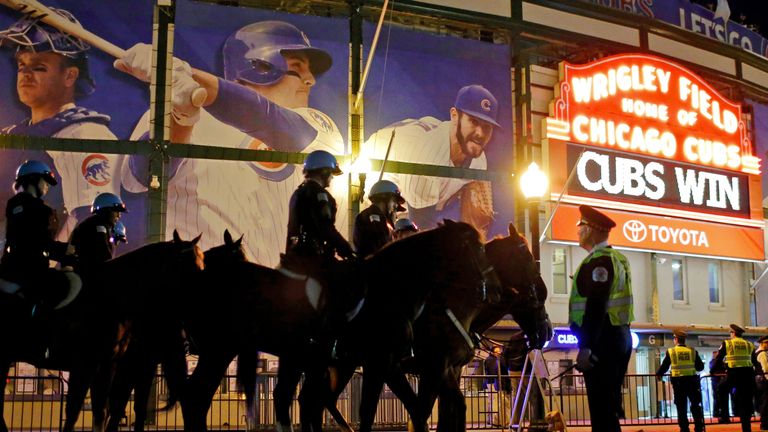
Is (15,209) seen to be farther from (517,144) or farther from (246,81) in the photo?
(517,144)

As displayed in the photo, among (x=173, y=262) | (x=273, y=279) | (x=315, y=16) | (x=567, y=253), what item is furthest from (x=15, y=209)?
(x=567, y=253)

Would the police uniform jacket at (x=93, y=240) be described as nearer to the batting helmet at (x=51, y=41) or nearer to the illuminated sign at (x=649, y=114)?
the batting helmet at (x=51, y=41)

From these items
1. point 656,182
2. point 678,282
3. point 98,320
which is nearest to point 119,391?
point 98,320

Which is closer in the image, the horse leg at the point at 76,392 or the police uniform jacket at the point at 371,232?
the horse leg at the point at 76,392

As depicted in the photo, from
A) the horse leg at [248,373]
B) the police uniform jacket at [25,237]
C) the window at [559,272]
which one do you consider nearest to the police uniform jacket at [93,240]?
the police uniform jacket at [25,237]

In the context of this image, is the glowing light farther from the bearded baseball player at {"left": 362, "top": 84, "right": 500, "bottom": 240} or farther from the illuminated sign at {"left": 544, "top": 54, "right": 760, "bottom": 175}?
the illuminated sign at {"left": 544, "top": 54, "right": 760, "bottom": 175}

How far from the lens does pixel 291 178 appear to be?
24359 millimetres

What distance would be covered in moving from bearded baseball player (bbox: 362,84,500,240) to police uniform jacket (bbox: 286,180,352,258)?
1552cm

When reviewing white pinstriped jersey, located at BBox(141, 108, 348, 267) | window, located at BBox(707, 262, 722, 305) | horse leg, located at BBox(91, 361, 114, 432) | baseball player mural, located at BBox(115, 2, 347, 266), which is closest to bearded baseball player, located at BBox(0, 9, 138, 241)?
baseball player mural, located at BBox(115, 2, 347, 266)

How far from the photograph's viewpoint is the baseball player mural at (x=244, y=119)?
23.4m

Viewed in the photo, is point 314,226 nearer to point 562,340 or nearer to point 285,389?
point 285,389

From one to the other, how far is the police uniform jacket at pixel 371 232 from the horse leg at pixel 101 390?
327cm

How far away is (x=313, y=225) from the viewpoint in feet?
31.8

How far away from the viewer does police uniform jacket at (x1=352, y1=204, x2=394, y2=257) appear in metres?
11.3
